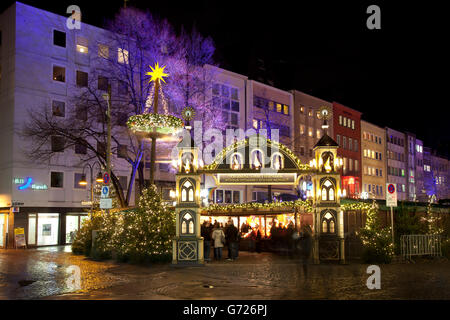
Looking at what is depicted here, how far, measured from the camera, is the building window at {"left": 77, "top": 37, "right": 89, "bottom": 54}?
38156 millimetres

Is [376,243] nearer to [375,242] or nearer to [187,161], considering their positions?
[375,242]

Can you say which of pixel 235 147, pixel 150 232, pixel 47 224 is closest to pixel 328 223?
pixel 235 147

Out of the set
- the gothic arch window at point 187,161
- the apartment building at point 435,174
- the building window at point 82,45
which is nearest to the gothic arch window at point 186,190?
the gothic arch window at point 187,161

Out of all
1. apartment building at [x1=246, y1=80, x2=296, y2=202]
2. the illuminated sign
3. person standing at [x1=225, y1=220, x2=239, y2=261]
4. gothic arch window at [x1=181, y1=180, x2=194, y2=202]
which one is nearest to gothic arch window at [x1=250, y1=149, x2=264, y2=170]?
gothic arch window at [x1=181, y1=180, x2=194, y2=202]

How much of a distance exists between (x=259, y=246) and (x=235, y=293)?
A: 14.5 m

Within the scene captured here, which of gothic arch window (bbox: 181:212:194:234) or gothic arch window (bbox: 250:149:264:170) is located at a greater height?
gothic arch window (bbox: 250:149:264:170)

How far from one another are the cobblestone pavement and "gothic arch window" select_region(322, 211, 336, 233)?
1.44 metres

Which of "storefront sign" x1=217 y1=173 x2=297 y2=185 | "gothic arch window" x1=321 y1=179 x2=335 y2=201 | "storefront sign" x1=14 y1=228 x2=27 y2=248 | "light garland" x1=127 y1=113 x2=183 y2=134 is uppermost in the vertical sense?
"light garland" x1=127 y1=113 x2=183 y2=134

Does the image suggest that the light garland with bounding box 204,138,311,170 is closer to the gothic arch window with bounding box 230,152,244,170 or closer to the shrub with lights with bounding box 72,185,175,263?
the gothic arch window with bounding box 230,152,244,170

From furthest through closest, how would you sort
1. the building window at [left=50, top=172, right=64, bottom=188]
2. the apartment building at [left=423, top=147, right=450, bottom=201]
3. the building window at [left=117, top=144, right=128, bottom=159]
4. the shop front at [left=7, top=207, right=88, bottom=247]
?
the apartment building at [left=423, top=147, right=450, bottom=201]
the building window at [left=50, top=172, right=64, bottom=188]
the shop front at [left=7, top=207, right=88, bottom=247]
the building window at [left=117, top=144, right=128, bottom=159]

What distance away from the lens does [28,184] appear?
3503 cm

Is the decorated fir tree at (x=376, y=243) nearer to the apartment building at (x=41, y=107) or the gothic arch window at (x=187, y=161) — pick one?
the gothic arch window at (x=187, y=161)

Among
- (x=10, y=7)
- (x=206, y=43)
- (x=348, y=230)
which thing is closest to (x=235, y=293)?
(x=348, y=230)
